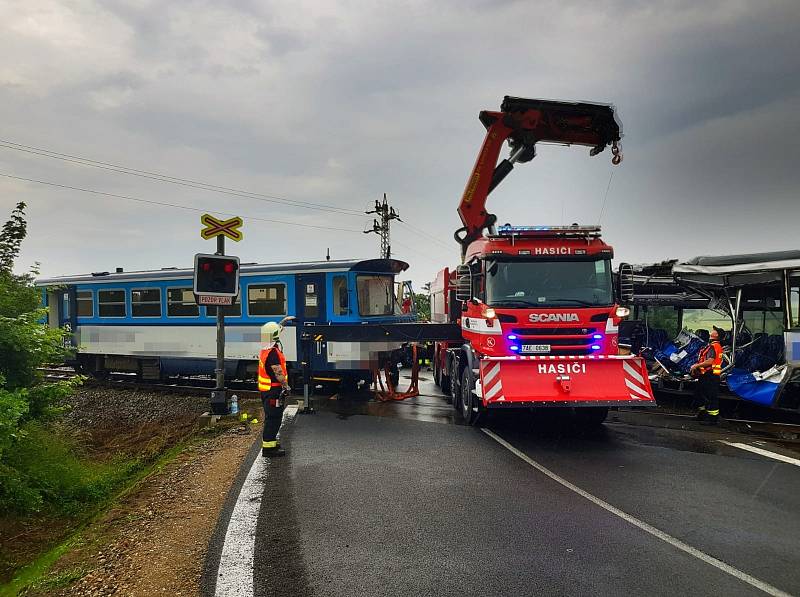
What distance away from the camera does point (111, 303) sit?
15.0 m

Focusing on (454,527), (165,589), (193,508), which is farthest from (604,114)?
(165,589)

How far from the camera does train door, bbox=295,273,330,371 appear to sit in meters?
11.9

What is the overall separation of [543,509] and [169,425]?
26.4 feet

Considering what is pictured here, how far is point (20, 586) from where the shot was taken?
4.09 metres

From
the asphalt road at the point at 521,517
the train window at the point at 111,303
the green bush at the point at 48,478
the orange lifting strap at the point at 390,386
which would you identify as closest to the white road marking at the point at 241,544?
the asphalt road at the point at 521,517

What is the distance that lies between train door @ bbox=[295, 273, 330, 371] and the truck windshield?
16.2ft

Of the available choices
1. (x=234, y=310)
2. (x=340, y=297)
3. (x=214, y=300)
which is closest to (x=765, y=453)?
(x=340, y=297)

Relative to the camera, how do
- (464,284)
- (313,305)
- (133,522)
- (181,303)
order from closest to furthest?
(133,522) → (464,284) → (313,305) → (181,303)

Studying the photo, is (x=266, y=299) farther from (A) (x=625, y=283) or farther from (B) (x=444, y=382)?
(A) (x=625, y=283)

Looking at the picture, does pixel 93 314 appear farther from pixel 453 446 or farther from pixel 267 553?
pixel 267 553

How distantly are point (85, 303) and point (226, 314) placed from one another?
5.53 m

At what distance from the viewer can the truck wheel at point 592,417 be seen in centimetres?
873

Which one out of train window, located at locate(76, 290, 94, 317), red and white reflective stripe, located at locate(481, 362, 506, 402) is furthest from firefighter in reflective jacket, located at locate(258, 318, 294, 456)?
train window, located at locate(76, 290, 94, 317)

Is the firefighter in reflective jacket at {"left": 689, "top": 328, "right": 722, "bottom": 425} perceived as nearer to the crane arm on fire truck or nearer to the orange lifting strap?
the crane arm on fire truck
